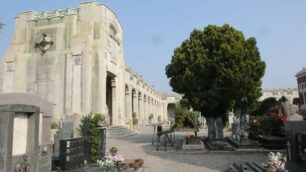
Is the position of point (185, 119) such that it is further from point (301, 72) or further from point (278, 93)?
point (278, 93)

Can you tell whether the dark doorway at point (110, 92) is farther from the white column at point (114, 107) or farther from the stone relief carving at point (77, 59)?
the stone relief carving at point (77, 59)

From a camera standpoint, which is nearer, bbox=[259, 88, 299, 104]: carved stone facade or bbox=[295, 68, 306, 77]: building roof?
bbox=[295, 68, 306, 77]: building roof

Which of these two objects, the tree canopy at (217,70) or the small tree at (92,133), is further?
the tree canopy at (217,70)

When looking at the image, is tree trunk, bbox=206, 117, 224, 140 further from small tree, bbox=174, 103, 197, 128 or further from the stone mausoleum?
small tree, bbox=174, 103, 197, 128

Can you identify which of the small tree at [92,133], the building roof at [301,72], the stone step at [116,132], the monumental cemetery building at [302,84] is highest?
the building roof at [301,72]

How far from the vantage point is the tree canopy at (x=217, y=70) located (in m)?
16.9

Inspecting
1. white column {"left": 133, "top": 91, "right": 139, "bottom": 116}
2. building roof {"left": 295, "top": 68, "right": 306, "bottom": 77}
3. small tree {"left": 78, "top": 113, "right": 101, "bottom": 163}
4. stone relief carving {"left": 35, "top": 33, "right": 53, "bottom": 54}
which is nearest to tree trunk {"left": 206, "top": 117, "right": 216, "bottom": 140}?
small tree {"left": 78, "top": 113, "right": 101, "bottom": 163}

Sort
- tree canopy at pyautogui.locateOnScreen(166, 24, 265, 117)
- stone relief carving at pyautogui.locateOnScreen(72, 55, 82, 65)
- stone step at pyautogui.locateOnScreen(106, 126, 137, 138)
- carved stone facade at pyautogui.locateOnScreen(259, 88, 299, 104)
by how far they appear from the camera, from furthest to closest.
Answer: carved stone facade at pyautogui.locateOnScreen(259, 88, 299, 104)
stone relief carving at pyautogui.locateOnScreen(72, 55, 82, 65)
stone step at pyautogui.locateOnScreen(106, 126, 137, 138)
tree canopy at pyautogui.locateOnScreen(166, 24, 265, 117)

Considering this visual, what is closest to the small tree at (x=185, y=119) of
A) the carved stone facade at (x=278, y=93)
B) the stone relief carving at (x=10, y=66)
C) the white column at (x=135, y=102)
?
the white column at (x=135, y=102)

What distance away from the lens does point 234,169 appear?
933 centimetres

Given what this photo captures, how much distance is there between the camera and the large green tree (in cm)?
1689

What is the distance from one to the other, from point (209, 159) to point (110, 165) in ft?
19.8

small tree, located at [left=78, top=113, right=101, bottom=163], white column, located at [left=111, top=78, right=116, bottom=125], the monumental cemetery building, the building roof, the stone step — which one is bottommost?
the stone step

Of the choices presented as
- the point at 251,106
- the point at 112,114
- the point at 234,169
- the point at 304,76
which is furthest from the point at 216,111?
the point at 304,76
